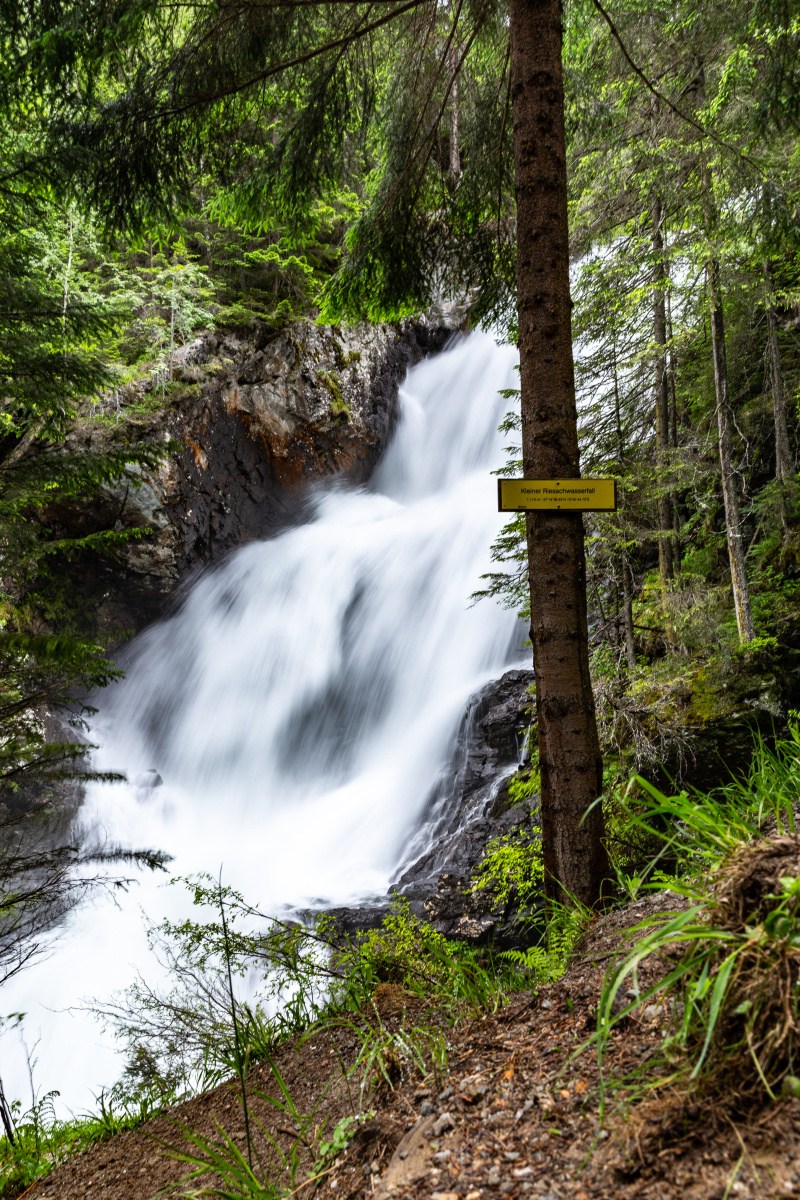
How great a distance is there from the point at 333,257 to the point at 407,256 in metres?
13.5

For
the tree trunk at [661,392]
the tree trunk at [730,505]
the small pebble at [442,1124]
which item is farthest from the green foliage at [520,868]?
the small pebble at [442,1124]

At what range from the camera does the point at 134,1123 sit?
3662 millimetres

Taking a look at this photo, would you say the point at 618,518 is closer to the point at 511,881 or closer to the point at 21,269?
the point at 511,881

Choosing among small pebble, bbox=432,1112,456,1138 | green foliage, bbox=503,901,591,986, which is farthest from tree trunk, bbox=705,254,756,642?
small pebble, bbox=432,1112,456,1138

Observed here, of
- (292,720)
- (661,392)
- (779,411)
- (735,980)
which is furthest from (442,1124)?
(292,720)

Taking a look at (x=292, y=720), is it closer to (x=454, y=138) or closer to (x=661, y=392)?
(x=661, y=392)

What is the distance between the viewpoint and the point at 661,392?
707 cm

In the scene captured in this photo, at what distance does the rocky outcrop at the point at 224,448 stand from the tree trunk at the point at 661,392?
32.3ft

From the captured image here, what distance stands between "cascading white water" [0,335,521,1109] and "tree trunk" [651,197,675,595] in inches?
139

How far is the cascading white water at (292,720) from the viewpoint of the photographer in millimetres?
8156

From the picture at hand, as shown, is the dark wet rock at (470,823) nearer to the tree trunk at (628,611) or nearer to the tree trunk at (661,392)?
the tree trunk at (628,611)

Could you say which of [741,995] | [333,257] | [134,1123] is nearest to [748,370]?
[741,995]

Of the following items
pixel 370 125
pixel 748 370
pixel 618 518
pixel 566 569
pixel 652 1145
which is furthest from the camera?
pixel 748 370

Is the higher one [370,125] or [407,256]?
[370,125]
